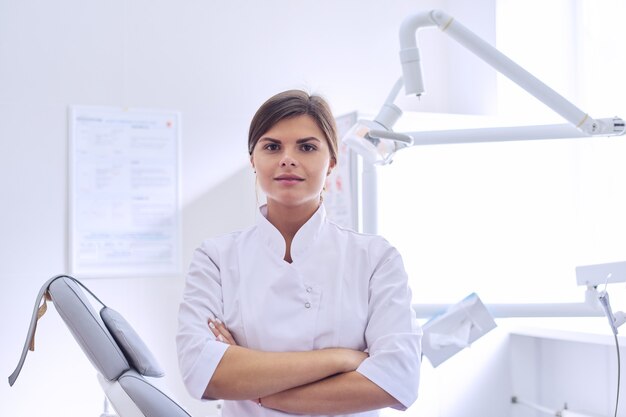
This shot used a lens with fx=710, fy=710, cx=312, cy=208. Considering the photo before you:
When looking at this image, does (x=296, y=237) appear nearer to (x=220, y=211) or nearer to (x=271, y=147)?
(x=271, y=147)

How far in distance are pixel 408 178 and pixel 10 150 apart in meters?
1.45

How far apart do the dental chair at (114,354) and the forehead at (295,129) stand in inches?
16.2

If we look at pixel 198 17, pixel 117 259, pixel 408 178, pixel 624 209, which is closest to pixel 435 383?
pixel 408 178

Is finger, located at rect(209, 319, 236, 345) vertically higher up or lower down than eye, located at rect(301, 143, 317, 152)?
lower down

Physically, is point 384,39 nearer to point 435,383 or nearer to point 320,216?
point 435,383

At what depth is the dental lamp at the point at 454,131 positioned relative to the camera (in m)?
1.38

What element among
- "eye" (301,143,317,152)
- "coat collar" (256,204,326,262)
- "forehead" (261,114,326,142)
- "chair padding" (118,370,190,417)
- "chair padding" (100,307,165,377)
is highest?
"forehead" (261,114,326,142)

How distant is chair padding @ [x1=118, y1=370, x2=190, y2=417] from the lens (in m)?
1.05

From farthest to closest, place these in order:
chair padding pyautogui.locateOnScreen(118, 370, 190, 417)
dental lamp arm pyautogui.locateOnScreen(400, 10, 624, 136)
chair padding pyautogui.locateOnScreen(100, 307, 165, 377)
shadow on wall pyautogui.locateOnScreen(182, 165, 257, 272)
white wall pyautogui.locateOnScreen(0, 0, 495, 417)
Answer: shadow on wall pyautogui.locateOnScreen(182, 165, 257, 272)
white wall pyautogui.locateOnScreen(0, 0, 495, 417)
dental lamp arm pyautogui.locateOnScreen(400, 10, 624, 136)
chair padding pyautogui.locateOnScreen(100, 307, 165, 377)
chair padding pyautogui.locateOnScreen(118, 370, 190, 417)

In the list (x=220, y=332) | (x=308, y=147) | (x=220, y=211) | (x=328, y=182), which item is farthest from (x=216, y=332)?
(x=220, y=211)

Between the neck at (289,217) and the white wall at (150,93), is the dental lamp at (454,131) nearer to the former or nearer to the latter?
the neck at (289,217)

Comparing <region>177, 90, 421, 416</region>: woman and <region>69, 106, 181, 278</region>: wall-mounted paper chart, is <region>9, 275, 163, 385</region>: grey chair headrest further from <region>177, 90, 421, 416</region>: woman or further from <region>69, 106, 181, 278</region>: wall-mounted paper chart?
<region>69, 106, 181, 278</region>: wall-mounted paper chart

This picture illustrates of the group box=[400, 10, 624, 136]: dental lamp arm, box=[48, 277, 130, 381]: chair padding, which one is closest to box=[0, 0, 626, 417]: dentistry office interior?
box=[400, 10, 624, 136]: dental lamp arm

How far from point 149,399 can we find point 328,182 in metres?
1.72
